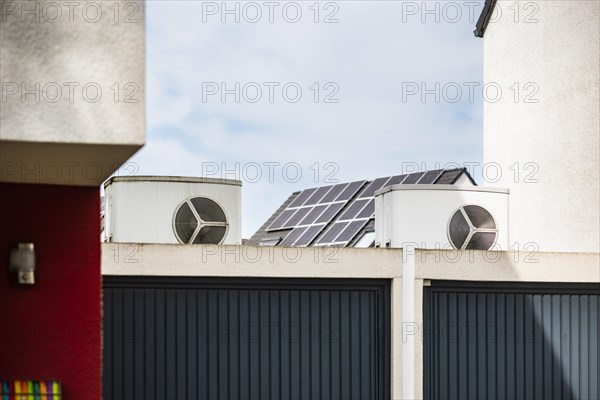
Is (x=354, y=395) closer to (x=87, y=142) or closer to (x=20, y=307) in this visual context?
(x=20, y=307)

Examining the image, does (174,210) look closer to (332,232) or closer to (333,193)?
(332,232)

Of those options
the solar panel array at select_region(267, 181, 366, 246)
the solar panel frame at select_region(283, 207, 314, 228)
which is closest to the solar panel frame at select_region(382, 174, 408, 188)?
the solar panel array at select_region(267, 181, 366, 246)

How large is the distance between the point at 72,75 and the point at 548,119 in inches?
437

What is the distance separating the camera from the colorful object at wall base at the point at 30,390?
271 inches

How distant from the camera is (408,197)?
10.5 meters

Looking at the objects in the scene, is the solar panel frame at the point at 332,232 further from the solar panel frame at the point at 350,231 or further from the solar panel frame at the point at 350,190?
the solar panel frame at the point at 350,190

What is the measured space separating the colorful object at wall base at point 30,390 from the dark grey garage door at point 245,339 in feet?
6.65

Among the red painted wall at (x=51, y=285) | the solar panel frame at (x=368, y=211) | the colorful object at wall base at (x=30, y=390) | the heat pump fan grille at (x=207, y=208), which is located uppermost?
the solar panel frame at (x=368, y=211)

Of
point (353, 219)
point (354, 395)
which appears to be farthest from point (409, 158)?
point (354, 395)

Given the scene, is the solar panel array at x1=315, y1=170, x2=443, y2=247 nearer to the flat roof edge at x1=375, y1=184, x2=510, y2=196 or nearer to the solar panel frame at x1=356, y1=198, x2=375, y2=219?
the solar panel frame at x1=356, y1=198, x2=375, y2=219

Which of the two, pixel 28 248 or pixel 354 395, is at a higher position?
pixel 28 248

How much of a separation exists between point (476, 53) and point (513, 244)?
4.47m

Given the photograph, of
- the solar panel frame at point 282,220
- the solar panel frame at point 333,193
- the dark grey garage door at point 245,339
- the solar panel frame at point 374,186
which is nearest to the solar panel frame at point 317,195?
the solar panel frame at point 333,193

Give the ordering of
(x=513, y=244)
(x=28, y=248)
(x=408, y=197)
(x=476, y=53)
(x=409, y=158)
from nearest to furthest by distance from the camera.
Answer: (x=28, y=248) < (x=408, y=197) < (x=409, y=158) < (x=513, y=244) < (x=476, y=53)
